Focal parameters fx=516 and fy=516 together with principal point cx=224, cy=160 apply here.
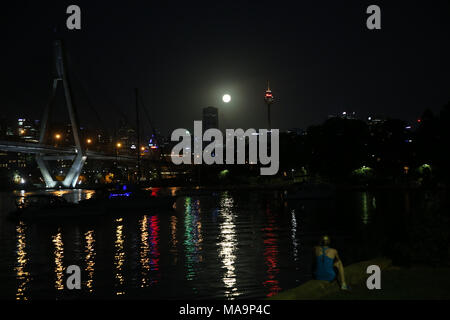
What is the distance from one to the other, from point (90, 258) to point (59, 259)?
138cm

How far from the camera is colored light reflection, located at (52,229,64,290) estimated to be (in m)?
17.2

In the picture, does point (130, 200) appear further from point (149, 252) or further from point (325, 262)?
point (325, 262)

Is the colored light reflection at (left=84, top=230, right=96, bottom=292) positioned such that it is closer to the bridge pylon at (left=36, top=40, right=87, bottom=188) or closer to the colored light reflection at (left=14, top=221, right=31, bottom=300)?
the colored light reflection at (left=14, top=221, right=31, bottom=300)

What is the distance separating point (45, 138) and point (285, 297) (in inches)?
3924

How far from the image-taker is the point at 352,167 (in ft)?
365

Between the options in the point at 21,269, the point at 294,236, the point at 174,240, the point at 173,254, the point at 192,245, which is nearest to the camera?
the point at 21,269

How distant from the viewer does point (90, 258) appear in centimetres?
2264

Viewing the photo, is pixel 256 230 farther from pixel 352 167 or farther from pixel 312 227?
pixel 352 167

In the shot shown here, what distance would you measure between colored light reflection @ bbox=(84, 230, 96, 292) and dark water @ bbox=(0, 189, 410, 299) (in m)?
0.04

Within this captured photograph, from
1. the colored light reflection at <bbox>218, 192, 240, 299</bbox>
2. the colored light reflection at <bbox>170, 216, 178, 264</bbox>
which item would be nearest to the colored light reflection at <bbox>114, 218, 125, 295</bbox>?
the colored light reflection at <bbox>170, 216, 178, 264</bbox>

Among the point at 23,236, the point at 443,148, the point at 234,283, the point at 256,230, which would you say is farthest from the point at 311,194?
the point at 234,283

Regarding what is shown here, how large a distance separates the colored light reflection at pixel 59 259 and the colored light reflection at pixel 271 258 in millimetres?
6633


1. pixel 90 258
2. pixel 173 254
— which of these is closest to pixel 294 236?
pixel 173 254

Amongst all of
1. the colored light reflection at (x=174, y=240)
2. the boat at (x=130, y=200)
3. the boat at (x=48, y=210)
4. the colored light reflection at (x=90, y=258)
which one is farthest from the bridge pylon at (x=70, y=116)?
the colored light reflection at (x=90, y=258)
